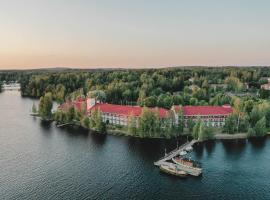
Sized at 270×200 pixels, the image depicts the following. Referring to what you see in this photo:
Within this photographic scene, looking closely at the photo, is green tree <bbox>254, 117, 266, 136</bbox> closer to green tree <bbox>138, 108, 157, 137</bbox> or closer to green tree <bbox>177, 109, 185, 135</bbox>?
green tree <bbox>177, 109, 185, 135</bbox>

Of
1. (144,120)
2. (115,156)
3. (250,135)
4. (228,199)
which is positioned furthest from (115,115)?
(228,199)

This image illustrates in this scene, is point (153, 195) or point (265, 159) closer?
point (153, 195)

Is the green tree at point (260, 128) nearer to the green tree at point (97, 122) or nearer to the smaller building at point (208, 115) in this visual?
the smaller building at point (208, 115)

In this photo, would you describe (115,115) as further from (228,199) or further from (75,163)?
(228,199)

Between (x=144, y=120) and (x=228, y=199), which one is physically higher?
(x=144, y=120)

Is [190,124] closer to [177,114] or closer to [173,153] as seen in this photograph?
[177,114]

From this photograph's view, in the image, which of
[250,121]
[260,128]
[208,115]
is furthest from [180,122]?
[250,121]
